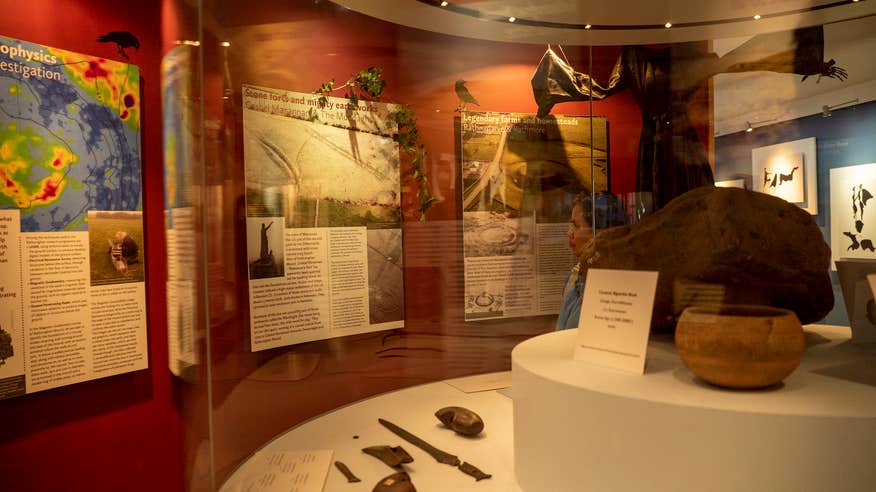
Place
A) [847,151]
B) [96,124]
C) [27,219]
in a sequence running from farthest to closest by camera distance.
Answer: [96,124], [27,219], [847,151]

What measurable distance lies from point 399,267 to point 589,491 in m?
1.03

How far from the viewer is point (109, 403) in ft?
5.81

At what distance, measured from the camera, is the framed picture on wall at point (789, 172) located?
89 cm

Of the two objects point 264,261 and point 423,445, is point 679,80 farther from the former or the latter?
point 264,261

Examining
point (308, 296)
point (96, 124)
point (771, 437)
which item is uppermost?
point (96, 124)

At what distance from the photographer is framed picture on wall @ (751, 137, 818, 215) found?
888mm

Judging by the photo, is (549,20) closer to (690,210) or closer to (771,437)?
(690,210)

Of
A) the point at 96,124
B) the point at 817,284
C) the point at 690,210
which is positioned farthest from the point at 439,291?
the point at 96,124

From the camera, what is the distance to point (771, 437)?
713 millimetres

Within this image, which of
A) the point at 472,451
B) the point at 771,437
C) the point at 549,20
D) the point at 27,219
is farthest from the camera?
the point at 27,219

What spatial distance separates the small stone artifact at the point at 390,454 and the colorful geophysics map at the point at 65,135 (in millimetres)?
1215

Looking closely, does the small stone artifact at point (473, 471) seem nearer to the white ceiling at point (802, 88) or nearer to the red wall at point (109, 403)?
the white ceiling at point (802, 88)

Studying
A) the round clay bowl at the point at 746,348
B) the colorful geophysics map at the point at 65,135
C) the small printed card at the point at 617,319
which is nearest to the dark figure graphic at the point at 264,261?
the colorful geophysics map at the point at 65,135

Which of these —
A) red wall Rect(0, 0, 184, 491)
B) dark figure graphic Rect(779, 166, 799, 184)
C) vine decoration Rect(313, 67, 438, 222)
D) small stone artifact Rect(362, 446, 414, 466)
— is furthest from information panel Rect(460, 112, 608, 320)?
red wall Rect(0, 0, 184, 491)
